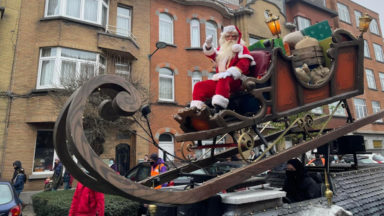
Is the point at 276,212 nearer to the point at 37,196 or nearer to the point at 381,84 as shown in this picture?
the point at 37,196

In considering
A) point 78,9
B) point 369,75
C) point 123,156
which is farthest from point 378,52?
point 78,9

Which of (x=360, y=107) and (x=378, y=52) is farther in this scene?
(x=378, y=52)

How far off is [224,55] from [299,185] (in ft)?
5.99

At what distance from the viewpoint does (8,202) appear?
16.7ft

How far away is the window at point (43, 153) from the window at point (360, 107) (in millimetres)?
24716

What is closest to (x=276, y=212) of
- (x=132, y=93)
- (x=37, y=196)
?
(x=132, y=93)

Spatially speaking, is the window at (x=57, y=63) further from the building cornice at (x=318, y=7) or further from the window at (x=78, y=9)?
the building cornice at (x=318, y=7)

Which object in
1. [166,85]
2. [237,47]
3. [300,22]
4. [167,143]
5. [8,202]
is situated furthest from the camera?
[300,22]

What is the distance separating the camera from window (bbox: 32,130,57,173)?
10.8 m

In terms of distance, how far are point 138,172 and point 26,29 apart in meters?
8.84

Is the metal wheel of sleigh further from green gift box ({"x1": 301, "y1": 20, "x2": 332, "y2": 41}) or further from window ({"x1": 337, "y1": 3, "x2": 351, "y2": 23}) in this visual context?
window ({"x1": 337, "y1": 3, "x2": 351, "y2": 23})

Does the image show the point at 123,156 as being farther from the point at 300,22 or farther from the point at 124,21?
the point at 300,22

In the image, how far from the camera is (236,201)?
6.55 feet

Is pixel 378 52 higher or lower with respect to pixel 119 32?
higher
